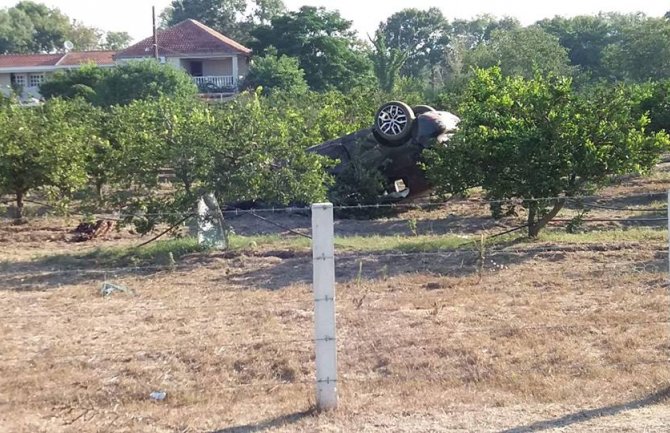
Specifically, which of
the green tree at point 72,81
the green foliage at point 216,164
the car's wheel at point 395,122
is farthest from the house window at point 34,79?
the green foliage at point 216,164

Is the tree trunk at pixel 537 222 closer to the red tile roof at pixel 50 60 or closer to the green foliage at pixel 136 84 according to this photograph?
the green foliage at pixel 136 84

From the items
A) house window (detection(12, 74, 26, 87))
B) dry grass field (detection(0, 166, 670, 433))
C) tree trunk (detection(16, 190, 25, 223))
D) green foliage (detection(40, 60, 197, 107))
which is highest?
house window (detection(12, 74, 26, 87))

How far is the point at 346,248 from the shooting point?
11.9m

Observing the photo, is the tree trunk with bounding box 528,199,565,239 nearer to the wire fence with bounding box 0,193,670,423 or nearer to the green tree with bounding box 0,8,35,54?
the wire fence with bounding box 0,193,670,423

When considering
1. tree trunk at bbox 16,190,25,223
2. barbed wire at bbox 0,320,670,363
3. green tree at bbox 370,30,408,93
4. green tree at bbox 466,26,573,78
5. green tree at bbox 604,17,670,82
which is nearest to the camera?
barbed wire at bbox 0,320,670,363

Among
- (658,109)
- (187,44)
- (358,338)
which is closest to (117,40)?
(187,44)

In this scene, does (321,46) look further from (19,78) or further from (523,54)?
(19,78)

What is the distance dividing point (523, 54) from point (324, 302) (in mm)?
36580

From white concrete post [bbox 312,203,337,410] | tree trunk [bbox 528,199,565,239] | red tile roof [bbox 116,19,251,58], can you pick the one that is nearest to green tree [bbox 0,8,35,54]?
red tile roof [bbox 116,19,251,58]

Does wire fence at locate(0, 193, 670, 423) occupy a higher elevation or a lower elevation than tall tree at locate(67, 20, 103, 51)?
lower

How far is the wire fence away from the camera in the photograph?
6.39 meters

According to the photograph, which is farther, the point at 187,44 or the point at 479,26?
the point at 479,26

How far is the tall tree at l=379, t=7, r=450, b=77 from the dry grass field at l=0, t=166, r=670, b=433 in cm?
6300

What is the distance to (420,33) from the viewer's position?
3000 inches
